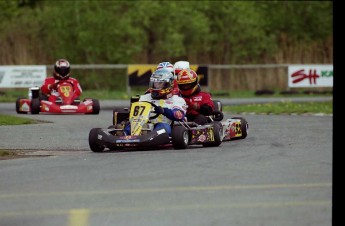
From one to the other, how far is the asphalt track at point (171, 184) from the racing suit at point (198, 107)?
0.56m

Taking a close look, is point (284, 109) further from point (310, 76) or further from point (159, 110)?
point (310, 76)

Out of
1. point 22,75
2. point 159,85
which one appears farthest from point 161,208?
point 22,75

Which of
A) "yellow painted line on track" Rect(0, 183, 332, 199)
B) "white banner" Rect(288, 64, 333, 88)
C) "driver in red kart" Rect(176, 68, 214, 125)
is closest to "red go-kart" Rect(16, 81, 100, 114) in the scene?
"driver in red kart" Rect(176, 68, 214, 125)

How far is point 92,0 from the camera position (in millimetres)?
46031

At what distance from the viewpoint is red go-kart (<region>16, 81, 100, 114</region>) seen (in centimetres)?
2641

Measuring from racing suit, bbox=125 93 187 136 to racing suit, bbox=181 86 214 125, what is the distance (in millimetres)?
861

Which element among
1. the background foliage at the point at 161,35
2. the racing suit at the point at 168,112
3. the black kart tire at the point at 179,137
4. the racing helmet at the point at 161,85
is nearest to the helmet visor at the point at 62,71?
the racing helmet at the point at 161,85

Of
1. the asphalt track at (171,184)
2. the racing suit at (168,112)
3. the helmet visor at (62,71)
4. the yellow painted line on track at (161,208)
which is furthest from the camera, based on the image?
the helmet visor at (62,71)

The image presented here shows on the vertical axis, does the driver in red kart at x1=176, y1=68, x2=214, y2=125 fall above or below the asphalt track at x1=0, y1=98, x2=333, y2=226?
above

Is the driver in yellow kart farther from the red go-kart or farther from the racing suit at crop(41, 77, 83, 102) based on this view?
the racing suit at crop(41, 77, 83, 102)

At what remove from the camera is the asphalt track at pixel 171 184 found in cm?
912

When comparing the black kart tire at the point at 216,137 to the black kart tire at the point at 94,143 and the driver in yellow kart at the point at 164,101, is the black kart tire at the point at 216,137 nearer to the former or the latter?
the driver in yellow kart at the point at 164,101

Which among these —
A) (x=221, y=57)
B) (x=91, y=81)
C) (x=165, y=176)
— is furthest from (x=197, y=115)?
(x=221, y=57)

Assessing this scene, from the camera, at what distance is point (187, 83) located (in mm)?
17594
